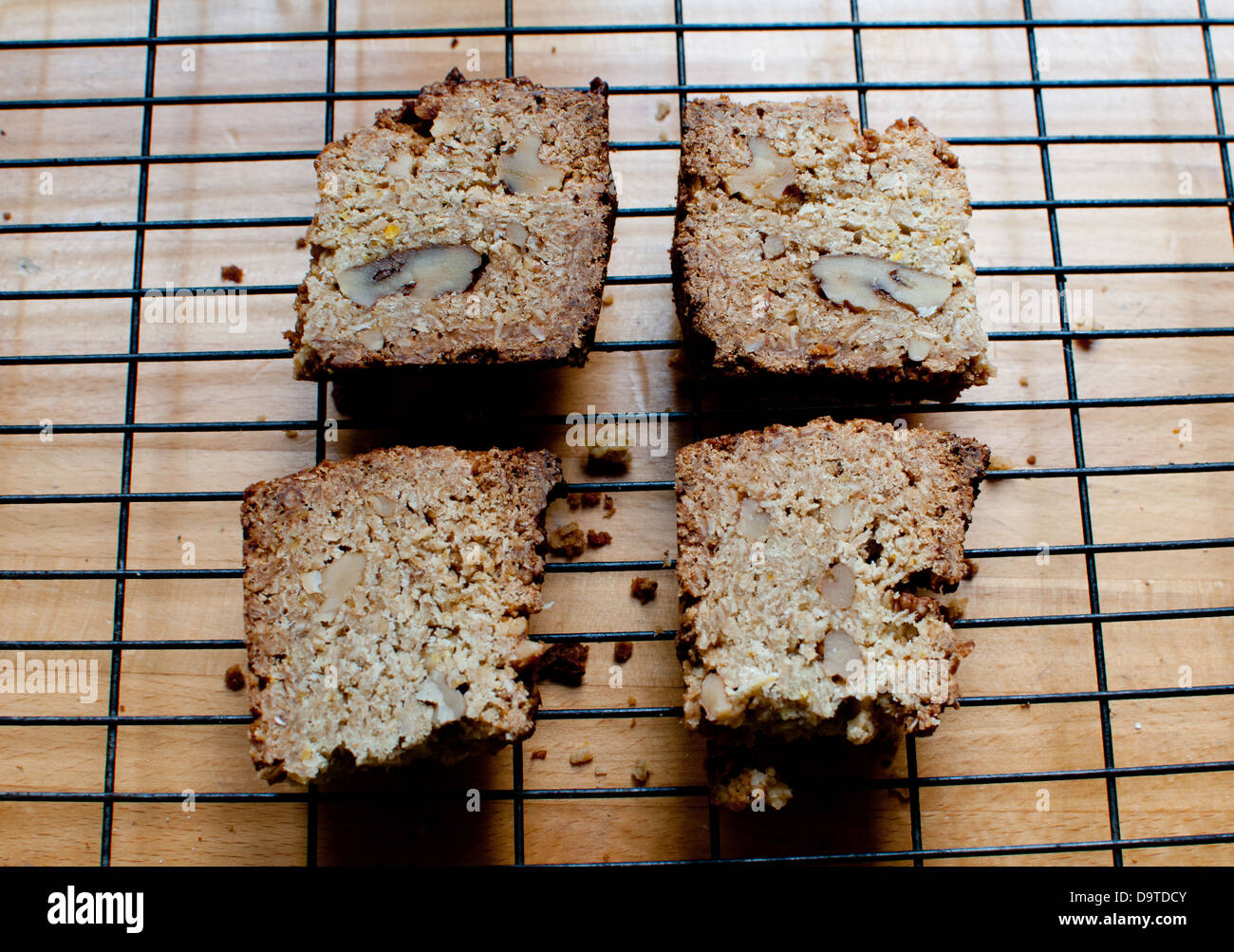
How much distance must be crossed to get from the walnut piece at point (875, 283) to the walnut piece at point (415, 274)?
0.87m

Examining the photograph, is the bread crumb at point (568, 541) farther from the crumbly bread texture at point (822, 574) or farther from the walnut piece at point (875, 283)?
the walnut piece at point (875, 283)

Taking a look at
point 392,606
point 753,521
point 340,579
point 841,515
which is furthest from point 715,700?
point 340,579

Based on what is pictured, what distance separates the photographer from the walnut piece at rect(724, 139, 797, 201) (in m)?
2.31

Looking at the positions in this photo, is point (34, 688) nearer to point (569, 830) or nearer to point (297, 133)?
point (569, 830)

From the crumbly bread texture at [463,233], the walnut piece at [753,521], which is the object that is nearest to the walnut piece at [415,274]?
the crumbly bread texture at [463,233]

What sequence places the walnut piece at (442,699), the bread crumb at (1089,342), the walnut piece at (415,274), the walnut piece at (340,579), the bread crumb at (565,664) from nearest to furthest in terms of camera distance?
the walnut piece at (442,699)
the walnut piece at (340,579)
the walnut piece at (415,274)
the bread crumb at (565,664)
the bread crumb at (1089,342)

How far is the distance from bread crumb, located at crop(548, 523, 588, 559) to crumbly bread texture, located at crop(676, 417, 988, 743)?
341 mm

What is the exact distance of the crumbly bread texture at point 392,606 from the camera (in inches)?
80.4

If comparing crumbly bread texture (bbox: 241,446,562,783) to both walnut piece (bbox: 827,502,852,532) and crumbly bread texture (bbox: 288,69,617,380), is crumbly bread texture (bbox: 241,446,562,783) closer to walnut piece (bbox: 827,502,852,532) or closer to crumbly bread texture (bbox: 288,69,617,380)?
crumbly bread texture (bbox: 288,69,617,380)

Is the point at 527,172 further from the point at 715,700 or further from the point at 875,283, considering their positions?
the point at 715,700

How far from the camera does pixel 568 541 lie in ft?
7.83

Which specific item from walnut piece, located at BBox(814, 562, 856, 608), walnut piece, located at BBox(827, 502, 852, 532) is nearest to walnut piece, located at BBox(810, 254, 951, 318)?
walnut piece, located at BBox(827, 502, 852, 532)

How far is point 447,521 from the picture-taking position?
84.6 inches
